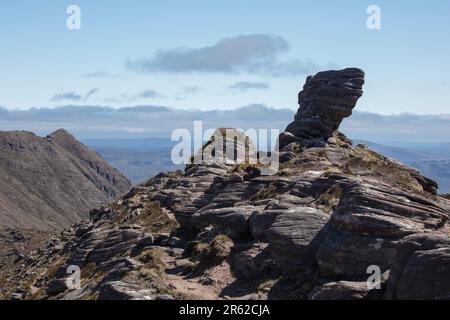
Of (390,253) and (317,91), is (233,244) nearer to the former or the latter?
(390,253)

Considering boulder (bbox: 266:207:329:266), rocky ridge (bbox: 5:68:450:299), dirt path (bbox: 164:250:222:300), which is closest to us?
rocky ridge (bbox: 5:68:450:299)

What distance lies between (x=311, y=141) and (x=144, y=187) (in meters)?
28.0

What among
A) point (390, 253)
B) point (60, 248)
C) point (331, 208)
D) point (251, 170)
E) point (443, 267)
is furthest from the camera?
point (60, 248)

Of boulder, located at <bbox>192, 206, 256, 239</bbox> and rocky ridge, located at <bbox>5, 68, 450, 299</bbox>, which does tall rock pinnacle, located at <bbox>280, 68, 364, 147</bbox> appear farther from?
boulder, located at <bbox>192, 206, 256, 239</bbox>

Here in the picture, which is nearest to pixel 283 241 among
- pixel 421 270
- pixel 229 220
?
pixel 229 220

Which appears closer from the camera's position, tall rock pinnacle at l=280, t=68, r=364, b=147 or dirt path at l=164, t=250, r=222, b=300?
dirt path at l=164, t=250, r=222, b=300

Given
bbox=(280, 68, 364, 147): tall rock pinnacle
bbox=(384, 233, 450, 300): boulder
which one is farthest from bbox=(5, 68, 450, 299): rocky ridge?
bbox=(280, 68, 364, 147): tall rock pinnacle

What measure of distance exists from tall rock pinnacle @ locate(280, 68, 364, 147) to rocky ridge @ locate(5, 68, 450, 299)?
224 inches

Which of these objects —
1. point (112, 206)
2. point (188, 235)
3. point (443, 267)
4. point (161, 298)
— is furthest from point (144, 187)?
point (443, 267)

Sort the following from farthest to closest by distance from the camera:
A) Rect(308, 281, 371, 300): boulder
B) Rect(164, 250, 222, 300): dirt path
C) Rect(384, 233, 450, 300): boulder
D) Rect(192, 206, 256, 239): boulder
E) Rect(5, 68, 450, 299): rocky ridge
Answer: Rect(192, 206, 256, 239): boulder
Rect(164, 250, 222, 300): dirt path
Rect(5, 68, 450, 299): rocky ridge
Rect(308, 281, 371, 300): boulder
Rect(384, 233, 450, 300): boulder

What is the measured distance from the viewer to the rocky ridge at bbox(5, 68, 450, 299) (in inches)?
976

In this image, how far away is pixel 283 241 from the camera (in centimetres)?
3120

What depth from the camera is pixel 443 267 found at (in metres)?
22.0

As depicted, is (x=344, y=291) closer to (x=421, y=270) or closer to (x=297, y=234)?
(x=421, y=270)
